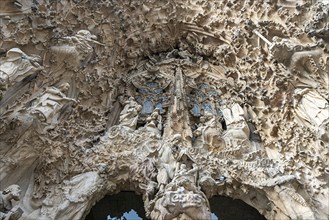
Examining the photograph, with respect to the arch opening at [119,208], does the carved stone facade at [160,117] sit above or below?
above

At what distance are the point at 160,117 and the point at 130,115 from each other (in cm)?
51

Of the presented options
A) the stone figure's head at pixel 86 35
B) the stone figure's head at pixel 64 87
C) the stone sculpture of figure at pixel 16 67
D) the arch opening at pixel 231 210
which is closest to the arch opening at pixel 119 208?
the arch opening at pixel 231 210

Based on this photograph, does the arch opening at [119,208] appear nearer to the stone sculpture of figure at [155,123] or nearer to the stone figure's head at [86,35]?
the stone sculpture of figure at [155,123]

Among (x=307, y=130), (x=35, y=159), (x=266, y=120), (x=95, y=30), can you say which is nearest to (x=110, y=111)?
(x=95, y=30)

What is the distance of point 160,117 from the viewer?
5.91m

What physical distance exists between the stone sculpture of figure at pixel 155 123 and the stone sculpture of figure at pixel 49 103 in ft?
4.19

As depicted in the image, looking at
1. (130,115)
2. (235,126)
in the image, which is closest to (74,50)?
(130,115)

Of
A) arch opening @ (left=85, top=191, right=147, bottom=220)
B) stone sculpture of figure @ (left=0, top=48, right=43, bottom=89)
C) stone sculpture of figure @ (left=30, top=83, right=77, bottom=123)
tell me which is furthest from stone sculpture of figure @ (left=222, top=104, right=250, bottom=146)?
stone sculpture of figure @ (left=0, top=48, right=43, bottom=89)

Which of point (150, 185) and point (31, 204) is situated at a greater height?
point (31, 204)

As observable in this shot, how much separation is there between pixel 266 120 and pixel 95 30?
308cm

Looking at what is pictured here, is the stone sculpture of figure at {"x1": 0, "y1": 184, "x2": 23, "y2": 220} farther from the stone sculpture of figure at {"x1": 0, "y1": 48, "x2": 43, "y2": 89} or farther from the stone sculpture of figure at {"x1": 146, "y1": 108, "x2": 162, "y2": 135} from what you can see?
the stone sculpture of figure at {"x1": 146, "y1": 108, "x2": 162, "y2": 135}

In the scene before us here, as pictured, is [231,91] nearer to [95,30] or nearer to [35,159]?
[95,30]

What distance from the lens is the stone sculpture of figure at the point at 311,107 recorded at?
4.41 meters

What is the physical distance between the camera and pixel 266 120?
5441 mm
